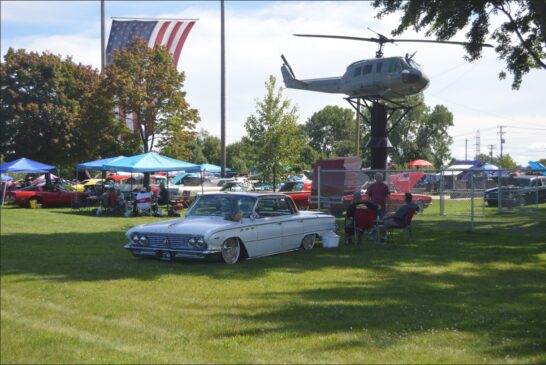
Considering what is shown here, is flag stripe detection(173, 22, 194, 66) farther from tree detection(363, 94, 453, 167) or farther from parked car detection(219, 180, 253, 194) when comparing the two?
tree detection(363, 94, 453, 167)

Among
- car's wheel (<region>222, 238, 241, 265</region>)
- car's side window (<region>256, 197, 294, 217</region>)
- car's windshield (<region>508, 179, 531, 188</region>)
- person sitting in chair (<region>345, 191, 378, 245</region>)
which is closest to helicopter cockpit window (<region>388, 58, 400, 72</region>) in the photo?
car's windshield (<region>508, 179, 531, 188</region>)

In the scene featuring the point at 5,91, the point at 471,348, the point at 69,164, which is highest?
the point at 5,91

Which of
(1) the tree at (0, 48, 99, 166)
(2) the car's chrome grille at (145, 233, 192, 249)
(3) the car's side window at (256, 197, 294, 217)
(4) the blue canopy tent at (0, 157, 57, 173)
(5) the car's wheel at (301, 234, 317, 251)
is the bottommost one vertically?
(5) the car's wheel at (301, 234, 317, 251)

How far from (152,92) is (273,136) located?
6.79 m

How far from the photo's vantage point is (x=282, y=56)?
3247 cm

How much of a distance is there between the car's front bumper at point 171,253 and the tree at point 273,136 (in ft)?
68.0

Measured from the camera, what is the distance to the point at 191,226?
1071 cm

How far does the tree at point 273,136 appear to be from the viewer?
31.5 metres

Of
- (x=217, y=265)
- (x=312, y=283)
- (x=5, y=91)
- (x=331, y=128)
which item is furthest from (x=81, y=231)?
(x=331, y=128)

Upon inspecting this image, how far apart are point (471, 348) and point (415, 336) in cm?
59

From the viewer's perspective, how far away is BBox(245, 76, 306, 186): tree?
3145 cm

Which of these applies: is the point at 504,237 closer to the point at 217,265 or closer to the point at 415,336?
the point at 217,265

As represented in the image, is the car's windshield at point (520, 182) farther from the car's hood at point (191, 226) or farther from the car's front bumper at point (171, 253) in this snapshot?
the car's front bumper at point (171, 253)

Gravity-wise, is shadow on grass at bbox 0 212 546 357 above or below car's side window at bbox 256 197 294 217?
below
